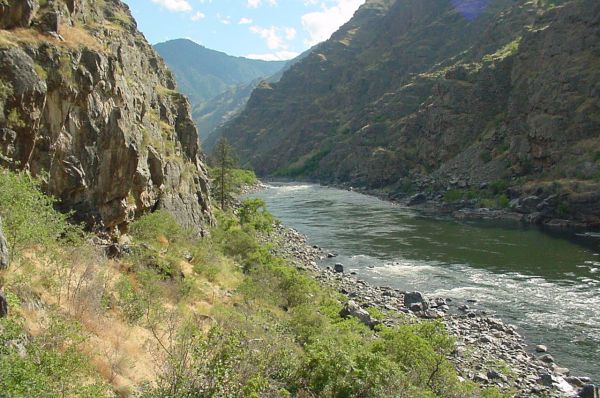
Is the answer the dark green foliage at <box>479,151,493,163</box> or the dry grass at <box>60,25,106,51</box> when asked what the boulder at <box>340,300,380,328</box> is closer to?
the dry grass at <box>60,25,106,51</box>

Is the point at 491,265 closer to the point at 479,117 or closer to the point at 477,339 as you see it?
the point at 477,339

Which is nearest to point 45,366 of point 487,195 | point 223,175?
point 223,175

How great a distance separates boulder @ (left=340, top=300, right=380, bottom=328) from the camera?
25281mm

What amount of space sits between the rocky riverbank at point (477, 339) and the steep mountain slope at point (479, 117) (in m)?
38.2

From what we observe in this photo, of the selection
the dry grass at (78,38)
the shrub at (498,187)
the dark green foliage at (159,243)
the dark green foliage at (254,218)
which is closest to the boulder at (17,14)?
the dry grass at (78,38)

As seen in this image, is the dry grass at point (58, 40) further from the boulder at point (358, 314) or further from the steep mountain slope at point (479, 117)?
the steep mountain slope at point (479, 117)

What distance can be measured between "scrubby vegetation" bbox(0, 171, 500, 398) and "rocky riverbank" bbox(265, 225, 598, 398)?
12.7 ft

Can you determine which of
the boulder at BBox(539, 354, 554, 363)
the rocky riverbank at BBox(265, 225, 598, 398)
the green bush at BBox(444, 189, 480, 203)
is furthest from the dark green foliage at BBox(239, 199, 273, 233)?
the green bush at BBox(444, 189, 480, 203)

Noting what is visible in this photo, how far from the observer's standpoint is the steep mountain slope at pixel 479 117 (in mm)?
73562

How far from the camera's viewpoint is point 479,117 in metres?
101

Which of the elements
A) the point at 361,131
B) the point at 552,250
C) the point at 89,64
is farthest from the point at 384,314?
the point at 361,131

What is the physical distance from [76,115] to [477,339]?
22.4 metres

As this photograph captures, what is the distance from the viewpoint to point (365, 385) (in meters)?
12.9

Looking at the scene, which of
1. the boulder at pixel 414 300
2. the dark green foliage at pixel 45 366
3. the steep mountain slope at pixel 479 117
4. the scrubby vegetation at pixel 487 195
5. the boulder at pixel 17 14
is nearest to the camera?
the dark green foliage at pixel 45 366
